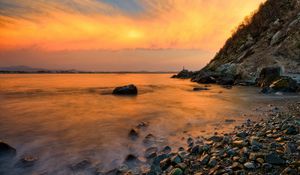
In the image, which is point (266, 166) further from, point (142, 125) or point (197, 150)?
point (142, 125)

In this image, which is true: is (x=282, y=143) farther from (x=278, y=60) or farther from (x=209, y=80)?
(x=209, y=80)

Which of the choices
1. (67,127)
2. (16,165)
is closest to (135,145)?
(16,165)

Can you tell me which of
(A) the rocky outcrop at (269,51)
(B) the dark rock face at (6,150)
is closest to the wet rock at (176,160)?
(B) the dark rock face at (6,150)

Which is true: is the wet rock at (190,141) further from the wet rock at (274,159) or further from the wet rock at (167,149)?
the wet rock at (274,159)

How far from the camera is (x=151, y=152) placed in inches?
275

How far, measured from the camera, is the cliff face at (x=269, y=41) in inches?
1371

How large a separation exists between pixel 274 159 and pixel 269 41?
42.4 meters

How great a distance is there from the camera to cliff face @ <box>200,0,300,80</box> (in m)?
34.8

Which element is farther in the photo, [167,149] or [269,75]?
[269,75]

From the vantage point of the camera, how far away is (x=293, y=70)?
31.8 m

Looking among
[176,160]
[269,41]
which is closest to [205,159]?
[176,160]

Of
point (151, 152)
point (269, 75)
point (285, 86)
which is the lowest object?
point (151, 152)

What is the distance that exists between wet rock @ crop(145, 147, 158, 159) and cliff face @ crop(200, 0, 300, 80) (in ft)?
102

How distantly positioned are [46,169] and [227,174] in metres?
4.50
